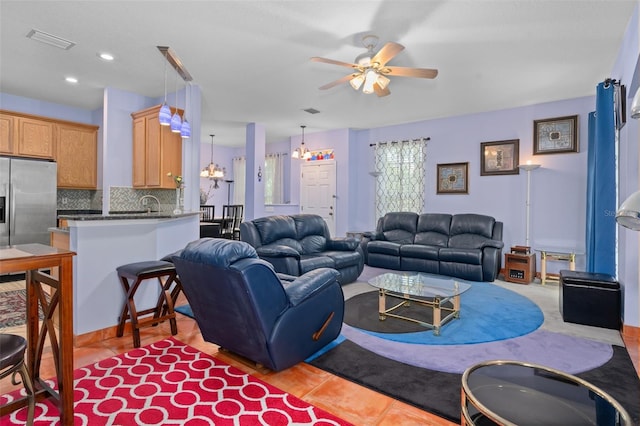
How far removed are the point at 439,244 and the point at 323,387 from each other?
4241 millimetres

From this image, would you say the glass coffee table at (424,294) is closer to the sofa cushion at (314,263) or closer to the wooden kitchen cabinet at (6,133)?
the sofa cushion at (314,263)

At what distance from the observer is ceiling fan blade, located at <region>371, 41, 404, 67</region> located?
2904 millimetres

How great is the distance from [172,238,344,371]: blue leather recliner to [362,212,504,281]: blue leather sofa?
131 inches

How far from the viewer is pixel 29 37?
338cm

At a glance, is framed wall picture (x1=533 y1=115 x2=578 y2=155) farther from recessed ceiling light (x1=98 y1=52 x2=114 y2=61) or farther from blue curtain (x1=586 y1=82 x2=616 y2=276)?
recessed ceiling light (x1=98 y1=52 x2=114 y2=61)

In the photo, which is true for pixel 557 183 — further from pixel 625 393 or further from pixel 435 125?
pixel 625 393

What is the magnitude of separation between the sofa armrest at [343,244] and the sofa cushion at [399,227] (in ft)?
4.90

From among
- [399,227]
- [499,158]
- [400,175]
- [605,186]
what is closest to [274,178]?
[400,175]

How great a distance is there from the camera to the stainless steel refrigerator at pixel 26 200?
477 centimetres

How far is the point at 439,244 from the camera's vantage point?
5.81 meters

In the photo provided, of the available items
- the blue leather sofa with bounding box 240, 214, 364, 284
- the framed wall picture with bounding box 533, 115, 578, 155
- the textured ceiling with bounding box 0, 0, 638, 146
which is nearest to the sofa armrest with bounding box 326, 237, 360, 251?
the blue leather sofa with bounding box 240, 214, 364, 284

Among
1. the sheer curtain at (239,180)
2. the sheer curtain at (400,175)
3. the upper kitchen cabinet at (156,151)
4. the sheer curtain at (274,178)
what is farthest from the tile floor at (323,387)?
the sheer curtain at (239,180)

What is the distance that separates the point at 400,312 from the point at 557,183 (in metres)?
3.77

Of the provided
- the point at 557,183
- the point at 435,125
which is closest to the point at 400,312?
the point at 557,183
